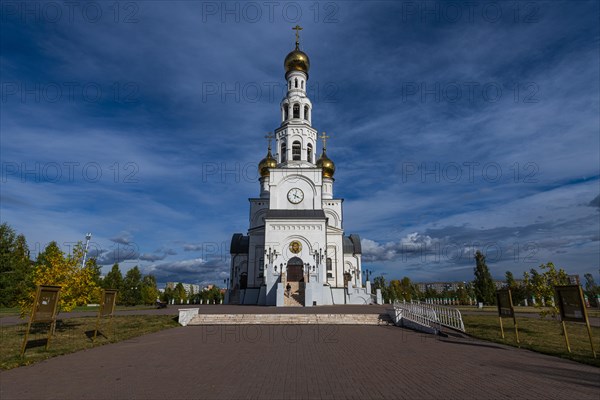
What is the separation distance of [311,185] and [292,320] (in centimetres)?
2039

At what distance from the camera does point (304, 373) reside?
7.36 m

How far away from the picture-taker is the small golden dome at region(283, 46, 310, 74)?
42156 millimetres

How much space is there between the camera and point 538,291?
1397cm

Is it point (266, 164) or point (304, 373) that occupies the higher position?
point (266, 164)

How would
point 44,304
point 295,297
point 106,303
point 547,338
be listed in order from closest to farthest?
point 44,304
point 547,338
point 106,303
point 295,297

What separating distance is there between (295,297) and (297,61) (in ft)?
92.5

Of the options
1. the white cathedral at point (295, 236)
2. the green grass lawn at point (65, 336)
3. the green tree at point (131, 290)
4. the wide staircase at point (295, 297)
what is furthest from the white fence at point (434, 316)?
the green tree at point (131, 290)

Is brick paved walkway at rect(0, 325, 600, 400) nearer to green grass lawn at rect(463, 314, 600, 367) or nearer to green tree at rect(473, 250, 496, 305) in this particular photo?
green grass lawn at rect(463, 314, 600, 367)

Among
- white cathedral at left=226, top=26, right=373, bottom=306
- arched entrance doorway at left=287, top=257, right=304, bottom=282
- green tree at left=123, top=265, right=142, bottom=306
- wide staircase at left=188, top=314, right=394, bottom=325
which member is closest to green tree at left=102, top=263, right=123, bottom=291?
green tree at left=123, top=265, right=142, bottom=306

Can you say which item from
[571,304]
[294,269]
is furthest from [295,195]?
[571,304]

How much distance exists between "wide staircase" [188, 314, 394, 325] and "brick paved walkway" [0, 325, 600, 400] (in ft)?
20.5

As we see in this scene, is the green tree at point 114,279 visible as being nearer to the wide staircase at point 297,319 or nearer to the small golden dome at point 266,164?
the small golden dome at point 266,164

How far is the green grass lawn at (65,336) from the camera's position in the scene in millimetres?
9164

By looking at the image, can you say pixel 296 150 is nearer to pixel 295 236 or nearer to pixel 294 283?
pixel 295 236
